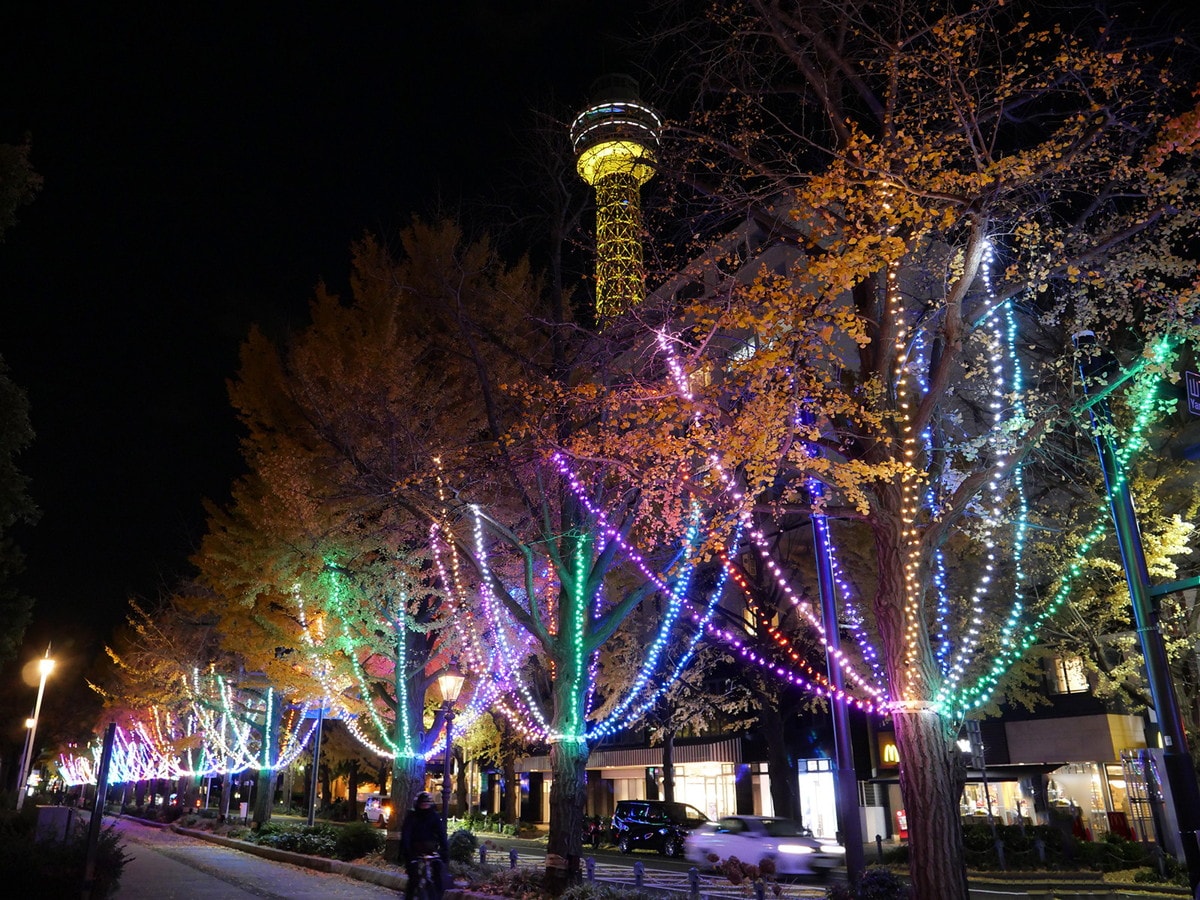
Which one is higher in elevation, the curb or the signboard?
the signboard

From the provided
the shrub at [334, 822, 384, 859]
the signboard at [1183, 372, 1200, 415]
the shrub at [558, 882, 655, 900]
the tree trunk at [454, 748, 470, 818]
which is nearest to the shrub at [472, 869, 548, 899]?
the shrub at [558, 882, 655, 900]

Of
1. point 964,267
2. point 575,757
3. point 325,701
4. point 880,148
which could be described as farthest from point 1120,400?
point 325,701

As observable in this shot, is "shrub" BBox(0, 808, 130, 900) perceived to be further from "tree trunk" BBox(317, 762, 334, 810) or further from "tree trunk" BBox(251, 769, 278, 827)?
"tree trunk" BBox(317, 762, 334, 810)

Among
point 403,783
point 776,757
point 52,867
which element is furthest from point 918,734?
point 776,757

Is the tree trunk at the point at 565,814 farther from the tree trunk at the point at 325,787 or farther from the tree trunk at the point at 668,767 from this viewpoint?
the tree trunk at the point at 325,787

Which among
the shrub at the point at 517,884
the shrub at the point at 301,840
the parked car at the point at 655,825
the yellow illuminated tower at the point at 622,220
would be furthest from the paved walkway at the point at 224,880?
the yellow illuminated tower at the point at 622,220

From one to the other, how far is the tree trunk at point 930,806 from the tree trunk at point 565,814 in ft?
17.2

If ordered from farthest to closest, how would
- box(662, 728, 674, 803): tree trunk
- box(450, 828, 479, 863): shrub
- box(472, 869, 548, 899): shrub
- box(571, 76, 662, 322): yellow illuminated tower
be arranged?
box(662, 728, 674, 803): tree trunk
box(450, 828, 479, 863): shrub
box(472, 869, 548, 899): shrub
box(571, 76, 662, 322): yellow illuminated tower

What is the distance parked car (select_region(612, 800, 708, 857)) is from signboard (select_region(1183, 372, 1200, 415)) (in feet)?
69.6

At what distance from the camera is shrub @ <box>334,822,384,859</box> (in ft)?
65.0

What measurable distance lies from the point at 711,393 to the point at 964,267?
11.2 feet

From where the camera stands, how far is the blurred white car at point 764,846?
59.3 ft

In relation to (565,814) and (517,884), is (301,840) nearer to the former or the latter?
(517,884)

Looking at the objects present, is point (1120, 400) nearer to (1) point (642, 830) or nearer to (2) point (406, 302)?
(2) point (406, 302)
